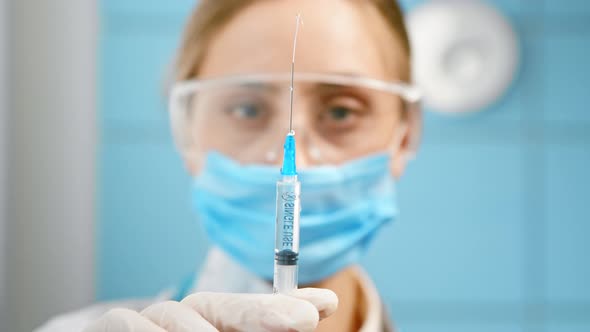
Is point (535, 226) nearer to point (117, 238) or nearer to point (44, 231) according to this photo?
point (117, 238)

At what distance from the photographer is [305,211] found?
0.65m

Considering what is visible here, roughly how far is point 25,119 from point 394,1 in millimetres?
499

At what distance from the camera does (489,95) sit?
1.42m

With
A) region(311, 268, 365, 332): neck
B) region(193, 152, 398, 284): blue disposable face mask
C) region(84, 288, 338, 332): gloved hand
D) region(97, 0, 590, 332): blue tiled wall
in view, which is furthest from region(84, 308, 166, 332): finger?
region(97, 0, 590, 332): blue tiled wall

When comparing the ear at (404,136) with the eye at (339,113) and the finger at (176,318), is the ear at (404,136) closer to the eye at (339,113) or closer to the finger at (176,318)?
the eye at (339,113)

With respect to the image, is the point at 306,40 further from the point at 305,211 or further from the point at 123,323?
the point at 123,323

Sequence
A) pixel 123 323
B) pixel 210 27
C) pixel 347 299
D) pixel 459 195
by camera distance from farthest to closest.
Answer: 1. pixel 459 195
2. pixel 210 27
3. pixel 347 299
4. pixel 123 323

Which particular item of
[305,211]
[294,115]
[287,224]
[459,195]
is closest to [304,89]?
[294,115]

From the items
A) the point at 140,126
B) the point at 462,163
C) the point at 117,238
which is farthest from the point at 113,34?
the point at 462,163

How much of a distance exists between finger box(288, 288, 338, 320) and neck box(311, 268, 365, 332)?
74mm

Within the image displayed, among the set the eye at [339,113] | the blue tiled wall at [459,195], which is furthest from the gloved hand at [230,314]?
the blue tiled wall at [459,195]

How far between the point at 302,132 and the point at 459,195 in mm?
915

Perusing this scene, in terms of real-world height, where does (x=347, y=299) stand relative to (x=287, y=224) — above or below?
below

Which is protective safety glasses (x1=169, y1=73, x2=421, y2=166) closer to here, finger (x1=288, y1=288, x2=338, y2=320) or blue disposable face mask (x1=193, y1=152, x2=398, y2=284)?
blue disposable face mask (x1=193, y1=152, x2=398, y2=284)
